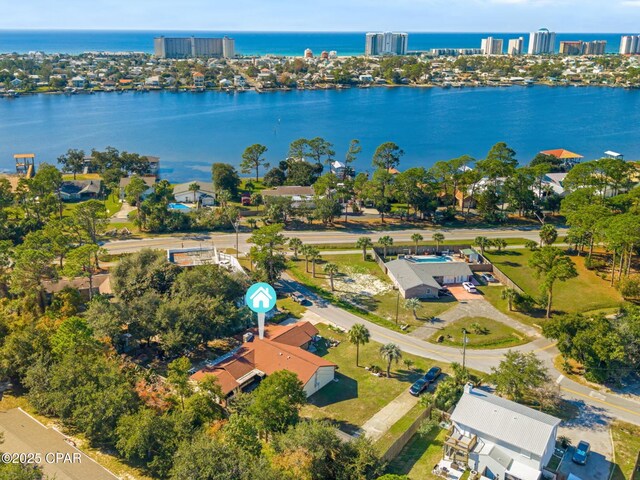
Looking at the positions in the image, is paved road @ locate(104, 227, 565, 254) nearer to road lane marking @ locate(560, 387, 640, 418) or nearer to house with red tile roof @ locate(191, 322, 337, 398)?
house with red tile roof @ locate(191, 322, 337, 398)

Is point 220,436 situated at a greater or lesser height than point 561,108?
lesser

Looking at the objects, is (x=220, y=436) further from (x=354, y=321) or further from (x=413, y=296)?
(x=413, y=296)

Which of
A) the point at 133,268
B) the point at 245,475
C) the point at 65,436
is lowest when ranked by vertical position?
the point at 65,436

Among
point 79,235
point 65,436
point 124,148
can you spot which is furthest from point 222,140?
point 65,436

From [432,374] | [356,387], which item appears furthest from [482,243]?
[356,387]

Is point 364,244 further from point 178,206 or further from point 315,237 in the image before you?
point 178,206

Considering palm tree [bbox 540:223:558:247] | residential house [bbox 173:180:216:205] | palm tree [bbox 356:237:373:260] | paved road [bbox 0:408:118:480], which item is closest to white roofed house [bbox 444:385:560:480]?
paved road [bbox 0:408:118:480]

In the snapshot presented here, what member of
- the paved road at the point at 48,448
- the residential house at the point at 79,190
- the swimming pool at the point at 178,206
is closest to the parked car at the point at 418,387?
the paved road at the point at 48,448
